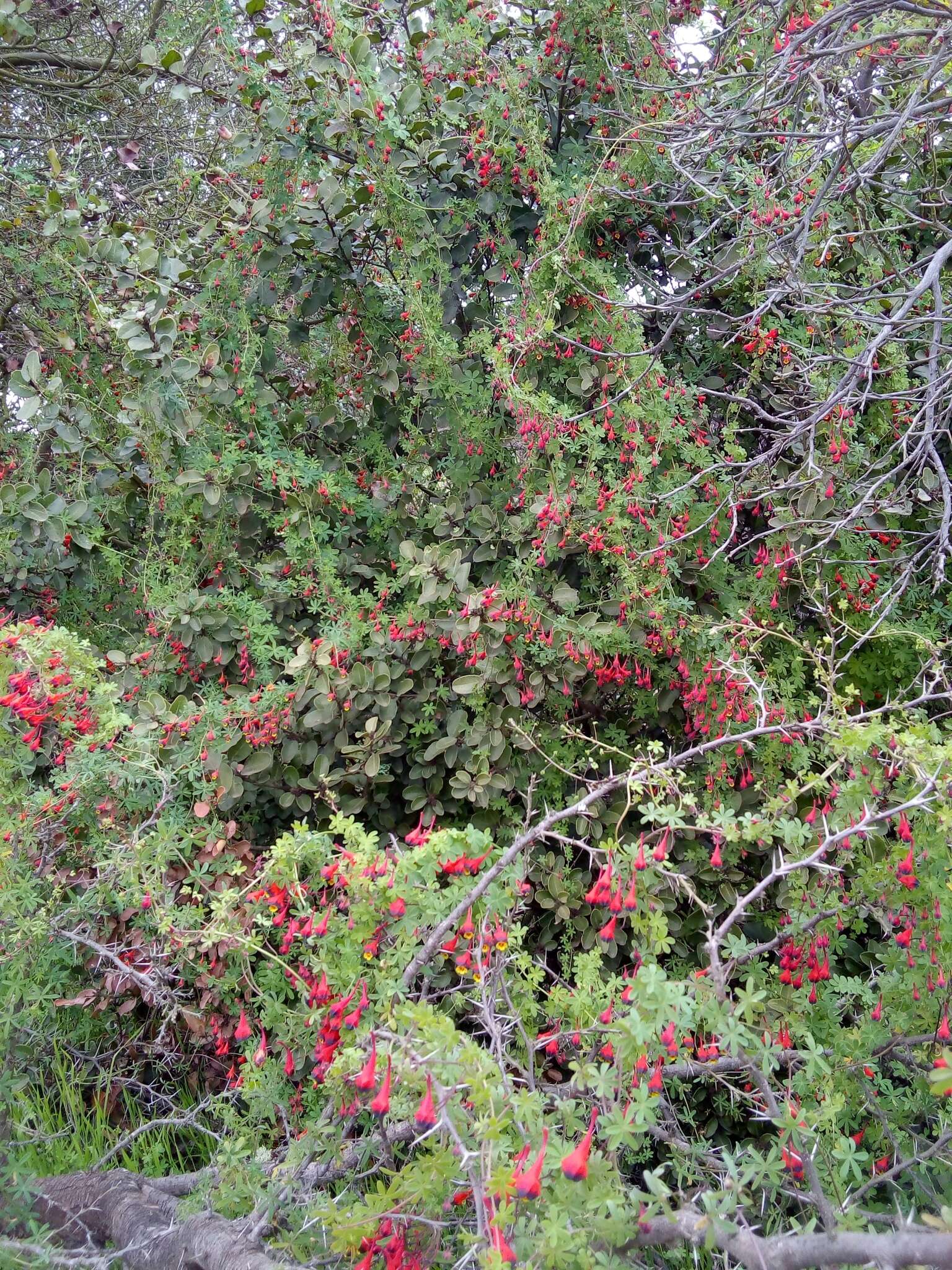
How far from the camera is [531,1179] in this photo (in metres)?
1.14

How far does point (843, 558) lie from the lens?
2760 mm

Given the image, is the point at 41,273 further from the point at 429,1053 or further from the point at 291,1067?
the point at 429,1053

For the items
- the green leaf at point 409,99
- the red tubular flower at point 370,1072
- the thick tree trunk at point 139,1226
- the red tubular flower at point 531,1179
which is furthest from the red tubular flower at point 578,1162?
the green leaf at point 409,99

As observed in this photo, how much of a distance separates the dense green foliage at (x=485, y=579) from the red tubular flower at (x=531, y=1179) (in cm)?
44

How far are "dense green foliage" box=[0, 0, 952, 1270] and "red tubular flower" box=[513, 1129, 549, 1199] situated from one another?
1.46 feet

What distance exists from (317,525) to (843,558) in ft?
5.28

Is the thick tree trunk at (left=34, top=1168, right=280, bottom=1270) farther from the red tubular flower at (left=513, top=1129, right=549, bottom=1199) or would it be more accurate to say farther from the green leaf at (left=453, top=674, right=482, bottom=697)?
the green leaf at (left=453, top=674, right=482, bottom=697)

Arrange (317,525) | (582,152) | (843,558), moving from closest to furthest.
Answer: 1. (843,558)
2. (317,525)
3. (582,152)

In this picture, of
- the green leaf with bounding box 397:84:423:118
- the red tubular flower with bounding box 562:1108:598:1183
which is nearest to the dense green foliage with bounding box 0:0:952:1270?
the green leaf with bounding box 397:84:423:118

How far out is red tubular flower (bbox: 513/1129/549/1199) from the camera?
1.13 m

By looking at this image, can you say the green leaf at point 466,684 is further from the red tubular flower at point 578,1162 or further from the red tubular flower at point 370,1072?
the red tubular flower at point 578,1162

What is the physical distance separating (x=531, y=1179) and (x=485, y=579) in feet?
6.68

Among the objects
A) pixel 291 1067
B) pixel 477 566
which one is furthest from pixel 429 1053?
pixel 477 566

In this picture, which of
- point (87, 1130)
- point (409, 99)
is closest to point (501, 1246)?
point (87, 1130)
